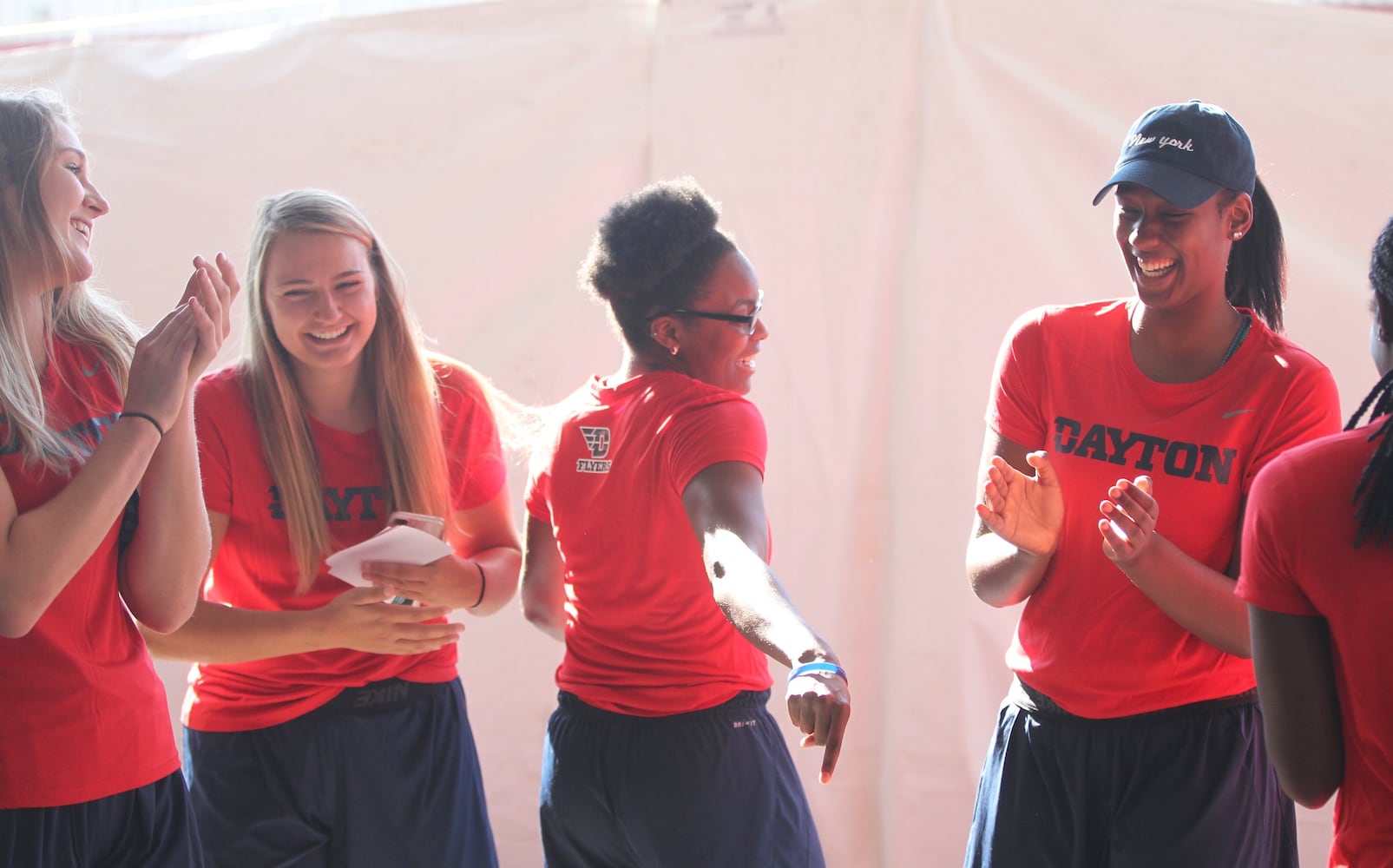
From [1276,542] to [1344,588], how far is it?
3.3 inches

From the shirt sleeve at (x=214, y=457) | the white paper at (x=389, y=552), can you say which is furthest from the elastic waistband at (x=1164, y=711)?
the shirt sleeve at (x=214, y=457)

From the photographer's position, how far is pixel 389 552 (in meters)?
2.18

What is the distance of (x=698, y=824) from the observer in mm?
1894

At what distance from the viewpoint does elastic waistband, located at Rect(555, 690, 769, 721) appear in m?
2.00

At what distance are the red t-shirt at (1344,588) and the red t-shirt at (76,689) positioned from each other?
1.59 metres

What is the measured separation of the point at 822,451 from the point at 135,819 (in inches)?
86.0

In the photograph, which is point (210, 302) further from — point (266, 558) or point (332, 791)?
point (332, 791)

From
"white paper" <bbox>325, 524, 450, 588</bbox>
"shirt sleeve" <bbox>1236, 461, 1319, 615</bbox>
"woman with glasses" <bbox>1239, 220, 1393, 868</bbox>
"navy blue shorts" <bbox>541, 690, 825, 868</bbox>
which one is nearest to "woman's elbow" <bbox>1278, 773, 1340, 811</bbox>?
"woman with glasses" <bbox>1239, 220, 1393, 868</bbox>

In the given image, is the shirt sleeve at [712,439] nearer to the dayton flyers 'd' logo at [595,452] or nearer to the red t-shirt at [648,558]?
the red t-shirt at [648,558]

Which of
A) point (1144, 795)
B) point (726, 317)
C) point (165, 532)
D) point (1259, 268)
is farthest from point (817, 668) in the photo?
point (1259, 268)

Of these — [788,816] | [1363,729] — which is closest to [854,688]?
[788,816]

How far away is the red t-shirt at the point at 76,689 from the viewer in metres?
1.68

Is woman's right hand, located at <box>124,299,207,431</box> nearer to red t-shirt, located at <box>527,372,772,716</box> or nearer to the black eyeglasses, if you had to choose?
red t-shirt, located at <box>527,372,772,716</box>

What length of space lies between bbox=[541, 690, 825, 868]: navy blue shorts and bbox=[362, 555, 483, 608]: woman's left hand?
404 mm
